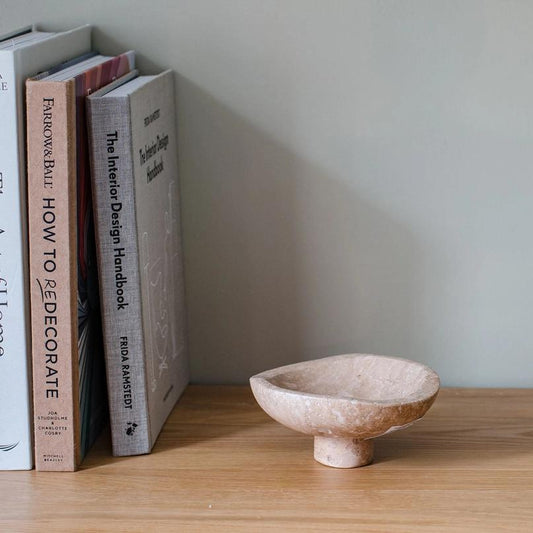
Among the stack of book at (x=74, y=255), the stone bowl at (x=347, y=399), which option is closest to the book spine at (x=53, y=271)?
the stack of book at (x=74, y=255)

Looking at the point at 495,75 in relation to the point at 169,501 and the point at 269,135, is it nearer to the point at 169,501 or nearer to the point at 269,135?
the point at 269,135

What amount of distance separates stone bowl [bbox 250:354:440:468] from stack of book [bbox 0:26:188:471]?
127 mm

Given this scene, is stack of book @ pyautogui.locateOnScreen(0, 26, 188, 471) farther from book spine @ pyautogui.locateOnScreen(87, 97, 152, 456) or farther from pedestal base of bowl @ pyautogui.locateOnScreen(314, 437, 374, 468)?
pedestal base of bowl @ pyautogui.locateOnScreen(314, 437, 374, 468)

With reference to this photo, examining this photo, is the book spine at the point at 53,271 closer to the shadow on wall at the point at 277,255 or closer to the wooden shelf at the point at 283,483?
the wooden shelf at the point at 283,483

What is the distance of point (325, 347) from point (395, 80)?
295mm

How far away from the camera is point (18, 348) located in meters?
0.73

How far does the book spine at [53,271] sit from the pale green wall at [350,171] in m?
0.24

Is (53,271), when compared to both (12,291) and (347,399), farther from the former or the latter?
(347,399)

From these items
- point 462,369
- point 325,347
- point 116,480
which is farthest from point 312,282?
point 116,480

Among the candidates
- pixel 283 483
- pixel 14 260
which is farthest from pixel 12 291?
pixel 283 483

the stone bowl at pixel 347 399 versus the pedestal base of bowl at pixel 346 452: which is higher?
the stone bowl at pixel 347 399

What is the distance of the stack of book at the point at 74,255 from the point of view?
71cm

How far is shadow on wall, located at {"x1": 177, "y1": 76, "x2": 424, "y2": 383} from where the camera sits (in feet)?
3.02

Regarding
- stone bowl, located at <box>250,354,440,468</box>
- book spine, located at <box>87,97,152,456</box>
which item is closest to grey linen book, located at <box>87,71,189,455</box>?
book spine, located at <box>87,97,152,456</box>
